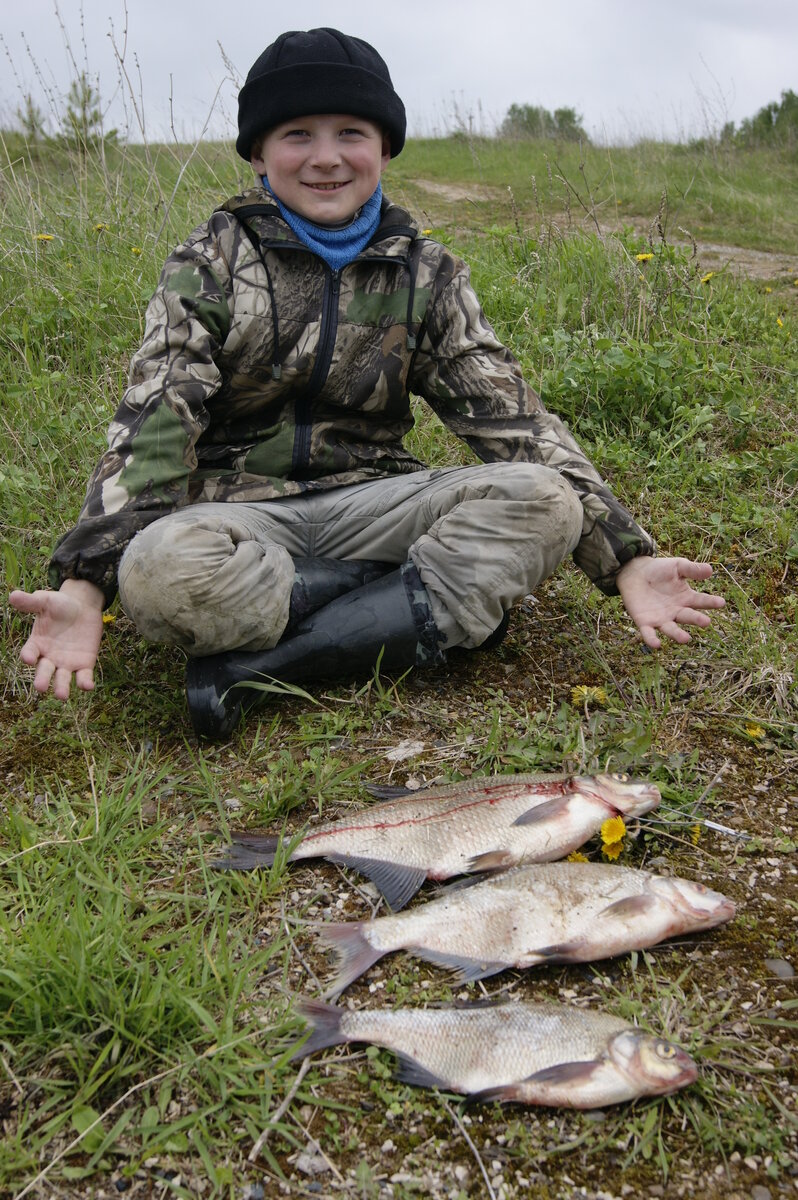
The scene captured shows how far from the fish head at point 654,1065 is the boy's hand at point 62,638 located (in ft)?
5.08

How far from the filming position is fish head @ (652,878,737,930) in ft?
7.20

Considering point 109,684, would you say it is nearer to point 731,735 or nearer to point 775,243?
point 731,735

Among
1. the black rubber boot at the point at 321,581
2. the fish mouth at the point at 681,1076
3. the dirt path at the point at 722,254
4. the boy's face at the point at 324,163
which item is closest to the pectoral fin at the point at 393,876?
the fish mouth at the point at 681,1076

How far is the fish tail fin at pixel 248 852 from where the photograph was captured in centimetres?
246

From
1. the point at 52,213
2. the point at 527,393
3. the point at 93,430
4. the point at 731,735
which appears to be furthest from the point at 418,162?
the point at 731,735

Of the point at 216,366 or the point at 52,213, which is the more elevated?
the point at 52,213

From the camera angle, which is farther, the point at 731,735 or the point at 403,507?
the point at 403,507

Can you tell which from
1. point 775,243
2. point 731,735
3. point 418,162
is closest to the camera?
point 731,735

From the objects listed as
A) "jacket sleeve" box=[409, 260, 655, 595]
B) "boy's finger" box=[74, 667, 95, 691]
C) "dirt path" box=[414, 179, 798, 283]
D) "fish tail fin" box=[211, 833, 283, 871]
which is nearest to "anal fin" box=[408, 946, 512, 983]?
"fish tail fin" box=[211, 833, 283, 871]

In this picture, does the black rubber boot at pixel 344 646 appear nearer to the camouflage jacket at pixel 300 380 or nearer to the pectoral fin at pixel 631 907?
the camouflage jacket at pixel 300 380

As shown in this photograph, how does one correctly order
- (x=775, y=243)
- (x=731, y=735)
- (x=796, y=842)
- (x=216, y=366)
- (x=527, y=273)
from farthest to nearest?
(x=775, y=243), (x=527, y=273), (x=216, y=366), (x=731, y=735), (x=796, y=842)

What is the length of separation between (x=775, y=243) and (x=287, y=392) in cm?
694

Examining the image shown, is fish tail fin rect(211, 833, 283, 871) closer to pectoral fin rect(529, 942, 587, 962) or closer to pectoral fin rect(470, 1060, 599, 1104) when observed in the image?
pectoral fin rect(529, 942, 587, 962)

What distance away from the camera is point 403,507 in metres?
3.47
